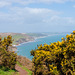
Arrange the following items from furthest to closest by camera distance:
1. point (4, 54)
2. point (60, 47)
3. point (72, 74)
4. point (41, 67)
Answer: point (4, 54)
point (41, 67)
point (60, 47)
point (72, 74)

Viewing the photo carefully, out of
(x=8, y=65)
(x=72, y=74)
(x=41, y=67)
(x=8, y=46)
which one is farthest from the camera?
(x=8, y=46)

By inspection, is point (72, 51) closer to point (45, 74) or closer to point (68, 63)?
point (68, 63)

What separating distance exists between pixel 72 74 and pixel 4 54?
1609 centimetres

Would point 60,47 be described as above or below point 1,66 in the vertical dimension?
above

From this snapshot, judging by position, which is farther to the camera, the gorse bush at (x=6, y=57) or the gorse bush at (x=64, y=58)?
the gorse bush at (x=6, y=57)

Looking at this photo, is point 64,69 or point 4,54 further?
point 4,54

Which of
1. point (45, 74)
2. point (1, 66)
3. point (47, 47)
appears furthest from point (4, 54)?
point (45, 74)

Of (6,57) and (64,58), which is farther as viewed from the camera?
(6,57)

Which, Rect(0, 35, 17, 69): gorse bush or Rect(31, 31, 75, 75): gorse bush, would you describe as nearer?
Rect(31, 31, 75, 75): gorse bush


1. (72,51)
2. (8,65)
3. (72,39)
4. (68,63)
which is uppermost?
(72,39)

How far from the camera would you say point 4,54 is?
2702cm

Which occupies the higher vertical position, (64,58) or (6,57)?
(64,58)

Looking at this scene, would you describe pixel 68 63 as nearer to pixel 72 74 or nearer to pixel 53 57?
pixel 72 74

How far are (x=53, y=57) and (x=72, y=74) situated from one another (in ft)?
11.7
